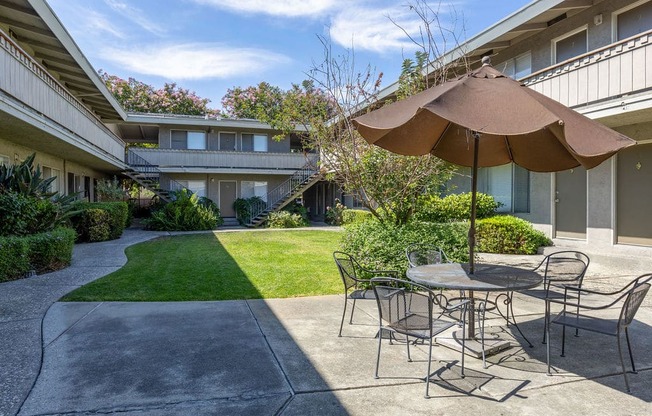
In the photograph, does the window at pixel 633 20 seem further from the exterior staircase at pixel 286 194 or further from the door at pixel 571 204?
the exterior staircase at pixel 286 194

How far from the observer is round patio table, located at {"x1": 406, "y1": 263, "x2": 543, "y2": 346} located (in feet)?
12.5

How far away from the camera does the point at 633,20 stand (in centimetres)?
930

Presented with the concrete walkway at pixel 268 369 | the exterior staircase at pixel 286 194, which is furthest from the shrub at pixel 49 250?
the exterior staircase at pixel 286 194

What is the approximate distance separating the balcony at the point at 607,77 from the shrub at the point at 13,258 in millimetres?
11721

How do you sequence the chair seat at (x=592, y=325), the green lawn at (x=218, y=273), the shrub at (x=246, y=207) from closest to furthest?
the chair seat at (x=592, y=325) → the green lawn at (x=218, y=273) → the shrub at (x=246, y=207)

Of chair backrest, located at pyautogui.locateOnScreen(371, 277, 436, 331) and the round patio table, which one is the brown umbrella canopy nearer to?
the round patio table

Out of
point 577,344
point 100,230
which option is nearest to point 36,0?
point 100,230

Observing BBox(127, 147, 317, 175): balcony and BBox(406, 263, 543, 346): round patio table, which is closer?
BBox(406, 263, 543, 346): round patio table

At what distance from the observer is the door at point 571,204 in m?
10.4

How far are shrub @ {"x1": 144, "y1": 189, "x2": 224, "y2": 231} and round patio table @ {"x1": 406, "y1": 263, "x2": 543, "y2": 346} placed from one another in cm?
1628

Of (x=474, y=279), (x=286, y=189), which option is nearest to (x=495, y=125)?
(x=474, y=279)

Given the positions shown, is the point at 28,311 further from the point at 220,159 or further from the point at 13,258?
the point at 220,159

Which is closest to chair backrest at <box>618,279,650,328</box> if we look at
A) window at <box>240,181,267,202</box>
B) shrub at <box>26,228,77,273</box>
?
shrub at <box>26,228,77,273</box>

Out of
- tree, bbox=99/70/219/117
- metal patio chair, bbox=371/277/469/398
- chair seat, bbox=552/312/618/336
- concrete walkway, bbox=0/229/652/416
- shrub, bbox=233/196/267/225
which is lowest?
concrete walkway, bbox=0/229/652/416
